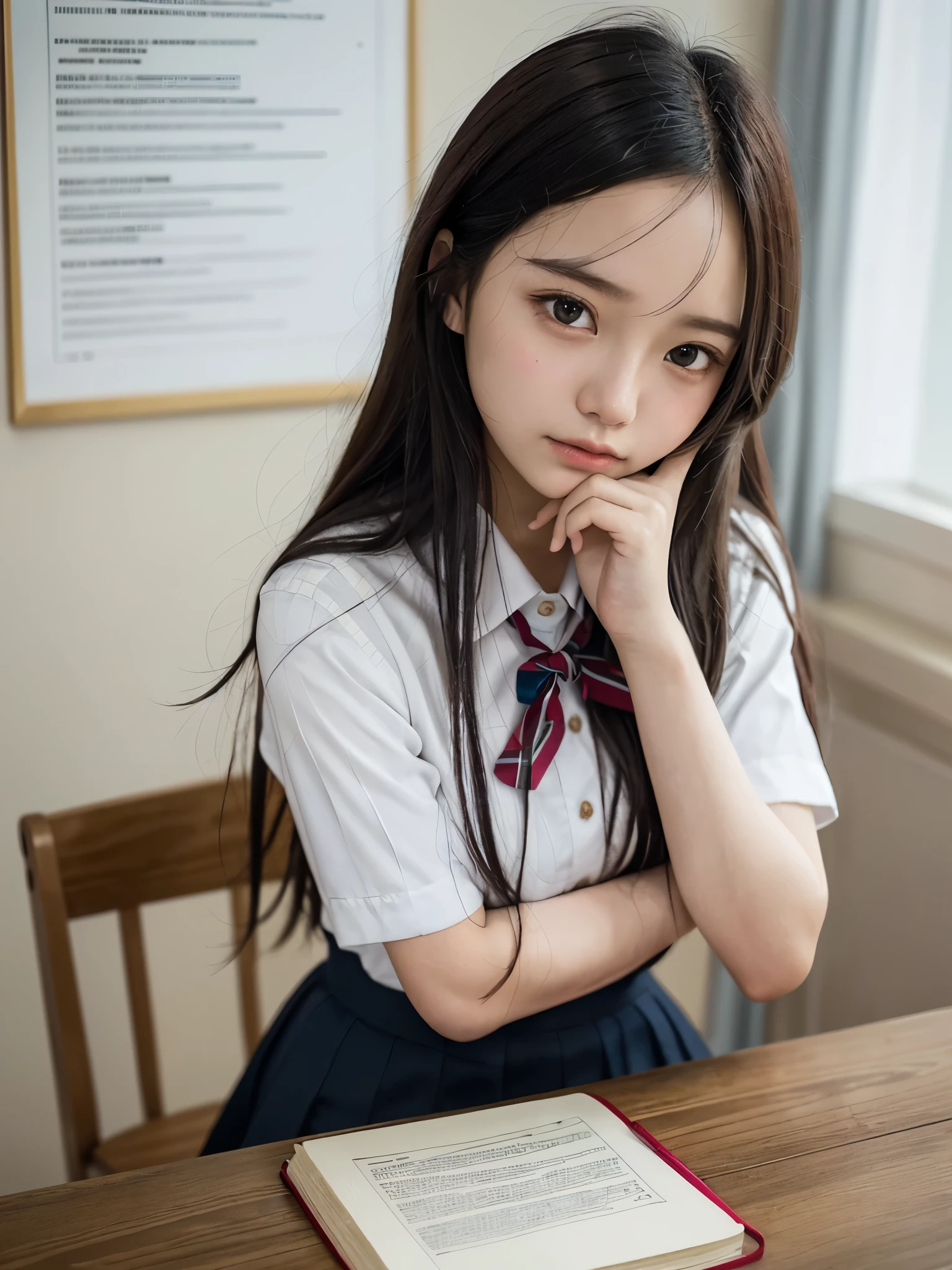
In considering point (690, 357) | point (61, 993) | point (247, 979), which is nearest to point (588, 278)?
point (690, 357)

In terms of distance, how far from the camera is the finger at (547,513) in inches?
44.7

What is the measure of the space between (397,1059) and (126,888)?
0.44 m

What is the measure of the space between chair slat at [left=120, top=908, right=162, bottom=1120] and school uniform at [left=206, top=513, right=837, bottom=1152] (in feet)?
0.84

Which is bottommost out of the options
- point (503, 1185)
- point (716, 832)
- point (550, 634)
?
point (503, 1185)

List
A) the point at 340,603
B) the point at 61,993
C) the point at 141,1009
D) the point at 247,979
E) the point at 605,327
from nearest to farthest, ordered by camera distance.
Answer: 1. the point at 605,327
2. the point at 340,603
3. the point at 61,993
4. the point at 141,1009
5. the point at 247,979

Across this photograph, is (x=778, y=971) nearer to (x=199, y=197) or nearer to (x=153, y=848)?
(x=153, y=848)

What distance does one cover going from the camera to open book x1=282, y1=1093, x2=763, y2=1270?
84cm

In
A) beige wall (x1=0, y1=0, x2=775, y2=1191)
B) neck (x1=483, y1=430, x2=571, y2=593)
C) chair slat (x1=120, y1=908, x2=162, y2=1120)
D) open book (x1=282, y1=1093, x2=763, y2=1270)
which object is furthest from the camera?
beige wall (x1=0, y1=0, x2=775, y2=1191)

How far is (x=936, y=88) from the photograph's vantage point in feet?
6.04

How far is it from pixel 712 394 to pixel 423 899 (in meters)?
0.51

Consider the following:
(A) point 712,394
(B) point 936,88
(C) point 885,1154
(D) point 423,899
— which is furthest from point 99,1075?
(B) point 936,88

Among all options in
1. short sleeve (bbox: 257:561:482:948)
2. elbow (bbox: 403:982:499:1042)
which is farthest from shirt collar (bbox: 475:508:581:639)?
elbow (bbox: 403:982:499:1042)

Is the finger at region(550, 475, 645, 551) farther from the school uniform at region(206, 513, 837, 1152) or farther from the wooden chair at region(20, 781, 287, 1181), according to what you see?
the wooden chair at region(20, 781, 287, 1181)

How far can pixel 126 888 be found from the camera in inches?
56.8
